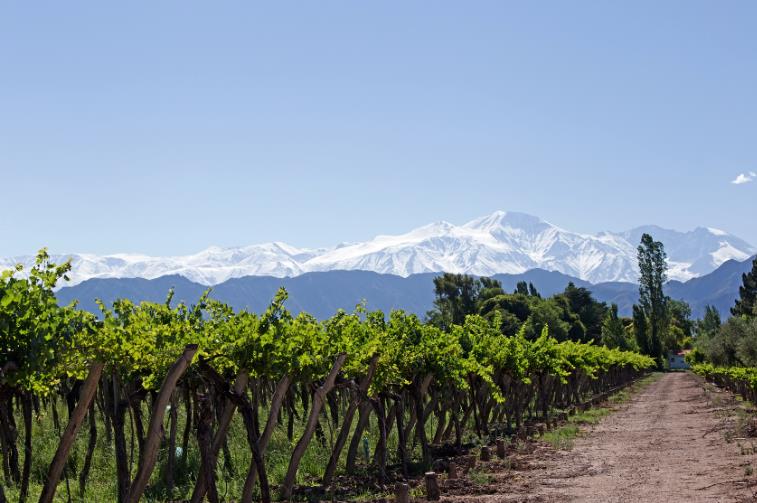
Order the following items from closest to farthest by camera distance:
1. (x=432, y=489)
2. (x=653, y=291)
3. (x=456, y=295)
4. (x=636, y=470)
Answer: (x=432, y=489) < (x=636, y=470) < (x=456, y=295) < (x=653, y=291)

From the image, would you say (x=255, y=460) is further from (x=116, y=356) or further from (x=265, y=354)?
(x=116, y=356)

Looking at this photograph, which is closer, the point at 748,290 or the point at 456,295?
the point at 456,295

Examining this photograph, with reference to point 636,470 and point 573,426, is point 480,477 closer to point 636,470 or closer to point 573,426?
point 636,470

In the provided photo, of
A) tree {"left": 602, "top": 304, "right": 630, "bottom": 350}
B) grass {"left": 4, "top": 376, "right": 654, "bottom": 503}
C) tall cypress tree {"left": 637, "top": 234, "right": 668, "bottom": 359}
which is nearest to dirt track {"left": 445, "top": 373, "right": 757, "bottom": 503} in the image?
grass {"left": 4, "top": 376, "right": 654, "bottom": 503}

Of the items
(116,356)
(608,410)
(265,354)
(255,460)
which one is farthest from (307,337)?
(608,410)

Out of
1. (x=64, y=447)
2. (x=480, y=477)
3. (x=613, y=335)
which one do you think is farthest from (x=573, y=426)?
(x=613, y=335)

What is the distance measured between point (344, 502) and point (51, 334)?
7190 millimetres

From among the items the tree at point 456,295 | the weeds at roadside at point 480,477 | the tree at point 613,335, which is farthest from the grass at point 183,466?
the tree at point 456,295

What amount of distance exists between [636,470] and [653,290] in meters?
103

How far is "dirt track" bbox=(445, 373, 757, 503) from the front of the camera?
14.4 meters

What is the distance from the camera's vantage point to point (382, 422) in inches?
655

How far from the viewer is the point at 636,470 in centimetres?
1794

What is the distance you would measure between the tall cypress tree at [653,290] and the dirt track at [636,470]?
293ft

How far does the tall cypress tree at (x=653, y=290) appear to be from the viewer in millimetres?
115062
